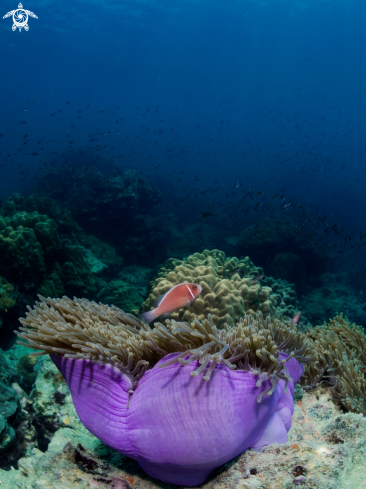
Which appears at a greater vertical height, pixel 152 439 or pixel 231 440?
pixel 231 440

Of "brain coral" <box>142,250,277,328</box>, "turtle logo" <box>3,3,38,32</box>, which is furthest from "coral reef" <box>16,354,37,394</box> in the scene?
"turtle logo" <box>3,3,38,32</box>

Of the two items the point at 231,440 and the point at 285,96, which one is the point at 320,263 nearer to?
the point at 231,440

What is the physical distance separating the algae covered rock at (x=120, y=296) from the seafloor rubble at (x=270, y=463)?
528 cm

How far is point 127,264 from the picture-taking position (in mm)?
12719

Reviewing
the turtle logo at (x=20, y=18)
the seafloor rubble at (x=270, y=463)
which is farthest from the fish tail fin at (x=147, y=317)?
the turtle logo at (x=20, y=18)

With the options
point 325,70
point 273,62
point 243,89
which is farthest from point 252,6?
point 243,89

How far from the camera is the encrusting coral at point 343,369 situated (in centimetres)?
215

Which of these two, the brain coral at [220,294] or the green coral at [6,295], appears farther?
the green coral at [6,295]

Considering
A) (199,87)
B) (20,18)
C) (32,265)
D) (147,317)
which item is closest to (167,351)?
(147,317)

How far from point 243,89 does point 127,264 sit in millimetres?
97325

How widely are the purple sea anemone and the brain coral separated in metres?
1.54

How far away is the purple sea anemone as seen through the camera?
1432 mm

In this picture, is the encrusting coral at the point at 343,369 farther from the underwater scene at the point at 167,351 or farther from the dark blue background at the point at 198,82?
the dark blue background at the point at 198,82

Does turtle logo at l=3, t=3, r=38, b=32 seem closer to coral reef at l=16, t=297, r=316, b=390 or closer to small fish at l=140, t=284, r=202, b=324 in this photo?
small fish at l=140, t=284, r=202, b=324
